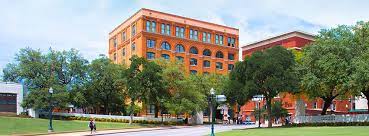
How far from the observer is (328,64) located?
153ft

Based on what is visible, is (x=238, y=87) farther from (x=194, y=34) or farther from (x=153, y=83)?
(x=194, y=34)

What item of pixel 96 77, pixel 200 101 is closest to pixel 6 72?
pixel 96 77

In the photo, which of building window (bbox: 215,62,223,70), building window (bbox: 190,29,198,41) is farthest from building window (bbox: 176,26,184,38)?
building window (bbox: 215,62,223,70)

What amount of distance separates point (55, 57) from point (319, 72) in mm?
39882

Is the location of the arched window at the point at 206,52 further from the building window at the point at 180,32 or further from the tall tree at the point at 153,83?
the tall tree at the point at 153,83

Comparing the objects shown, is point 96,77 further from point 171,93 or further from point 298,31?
point 298,31

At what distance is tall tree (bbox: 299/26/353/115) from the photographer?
46.4 metres

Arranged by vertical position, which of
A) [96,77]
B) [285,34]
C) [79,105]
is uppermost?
[285,34]

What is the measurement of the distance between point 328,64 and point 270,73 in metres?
6.03

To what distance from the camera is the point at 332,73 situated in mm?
47031

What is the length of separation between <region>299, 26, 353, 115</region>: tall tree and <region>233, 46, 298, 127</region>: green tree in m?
1.86

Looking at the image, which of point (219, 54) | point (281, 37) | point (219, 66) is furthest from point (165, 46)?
point (281, 37)

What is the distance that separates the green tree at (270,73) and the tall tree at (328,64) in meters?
1.86

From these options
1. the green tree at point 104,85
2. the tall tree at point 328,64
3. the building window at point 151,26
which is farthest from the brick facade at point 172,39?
the tall tree at point 328,64
